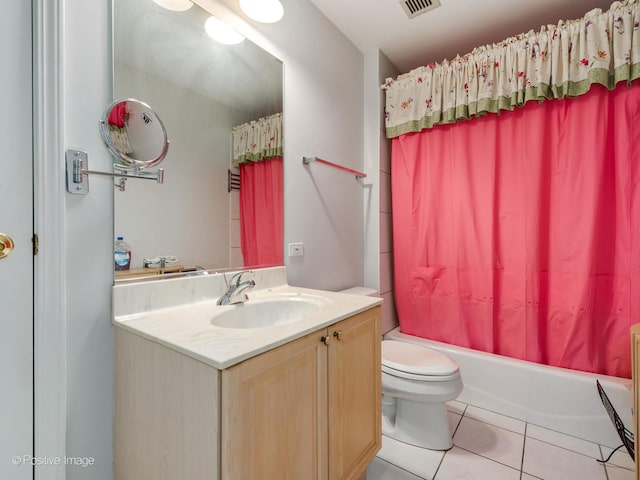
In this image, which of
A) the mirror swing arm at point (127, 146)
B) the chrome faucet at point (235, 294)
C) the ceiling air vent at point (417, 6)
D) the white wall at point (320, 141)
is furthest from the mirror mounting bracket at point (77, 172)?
the ceiling air vent at point (417, 6)

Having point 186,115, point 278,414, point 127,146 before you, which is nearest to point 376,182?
point 186,115

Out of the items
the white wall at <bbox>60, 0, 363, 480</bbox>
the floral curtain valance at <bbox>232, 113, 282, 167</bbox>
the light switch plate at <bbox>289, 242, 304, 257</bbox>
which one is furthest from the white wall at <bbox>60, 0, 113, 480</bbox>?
the light switch plate at <bbox>289, 242, 304, 257</bbox>

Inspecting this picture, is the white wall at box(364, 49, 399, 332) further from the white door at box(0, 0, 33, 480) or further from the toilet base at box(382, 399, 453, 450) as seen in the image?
the white door at box(0, 0, 33, 480)

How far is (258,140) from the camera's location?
1.45 m

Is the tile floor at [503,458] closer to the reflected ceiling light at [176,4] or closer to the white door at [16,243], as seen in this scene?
the white door at [16,243]

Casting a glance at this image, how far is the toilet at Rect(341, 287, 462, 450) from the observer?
54.6 inches

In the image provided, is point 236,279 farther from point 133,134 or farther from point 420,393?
point 420,393

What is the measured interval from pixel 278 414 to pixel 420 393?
0.88 metres

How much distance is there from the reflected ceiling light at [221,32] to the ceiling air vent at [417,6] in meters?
1.01

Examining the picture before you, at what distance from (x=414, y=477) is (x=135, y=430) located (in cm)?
114

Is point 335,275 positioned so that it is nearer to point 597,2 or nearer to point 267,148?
point 267,148

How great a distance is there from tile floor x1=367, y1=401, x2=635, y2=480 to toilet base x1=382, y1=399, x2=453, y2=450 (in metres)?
0.03

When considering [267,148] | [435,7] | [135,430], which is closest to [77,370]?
[135,430]

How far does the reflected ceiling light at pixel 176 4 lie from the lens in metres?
1.09
